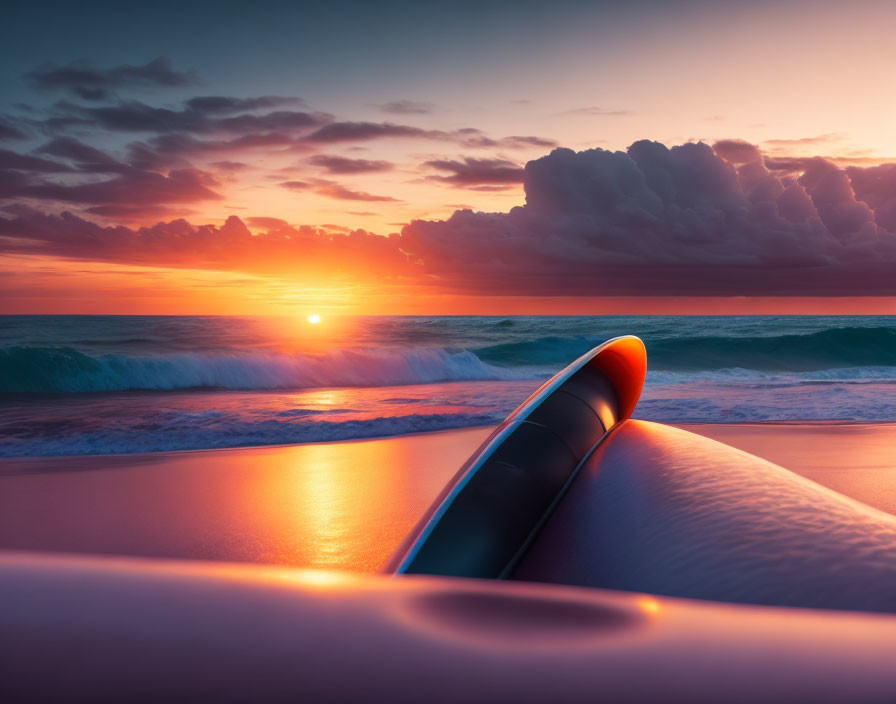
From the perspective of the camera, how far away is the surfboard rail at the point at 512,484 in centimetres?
96

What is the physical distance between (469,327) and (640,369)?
38.7 m

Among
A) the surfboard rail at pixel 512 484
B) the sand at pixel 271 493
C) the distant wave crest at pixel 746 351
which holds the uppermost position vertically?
the surfboard rail at pixel 512 484

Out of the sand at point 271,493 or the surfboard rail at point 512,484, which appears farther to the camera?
the sand at point 271,493

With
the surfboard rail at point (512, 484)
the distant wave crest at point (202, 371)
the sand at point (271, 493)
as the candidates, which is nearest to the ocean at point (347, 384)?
the distant wave crest at point (202, 371)

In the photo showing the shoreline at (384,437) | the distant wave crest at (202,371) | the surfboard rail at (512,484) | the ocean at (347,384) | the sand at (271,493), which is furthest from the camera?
the distant wave crest at (202,371)

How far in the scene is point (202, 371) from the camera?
57.7ft

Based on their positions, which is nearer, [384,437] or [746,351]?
[384,437]

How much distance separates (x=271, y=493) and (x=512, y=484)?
3505 mm

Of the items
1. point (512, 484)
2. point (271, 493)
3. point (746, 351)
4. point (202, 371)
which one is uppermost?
point (512, 484)

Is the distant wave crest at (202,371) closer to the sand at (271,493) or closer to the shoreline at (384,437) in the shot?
the shoreline at (384,437)

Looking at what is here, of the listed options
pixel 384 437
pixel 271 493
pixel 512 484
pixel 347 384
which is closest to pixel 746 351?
pixel 347 384

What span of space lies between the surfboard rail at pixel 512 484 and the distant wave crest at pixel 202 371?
47.0 feet

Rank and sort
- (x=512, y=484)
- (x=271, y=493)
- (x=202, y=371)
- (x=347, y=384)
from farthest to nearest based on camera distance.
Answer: (x=202, y=371), (x=347, y=384), (x=271, y=493), (x=512, y=484)

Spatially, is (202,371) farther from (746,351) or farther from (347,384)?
(746,351)
